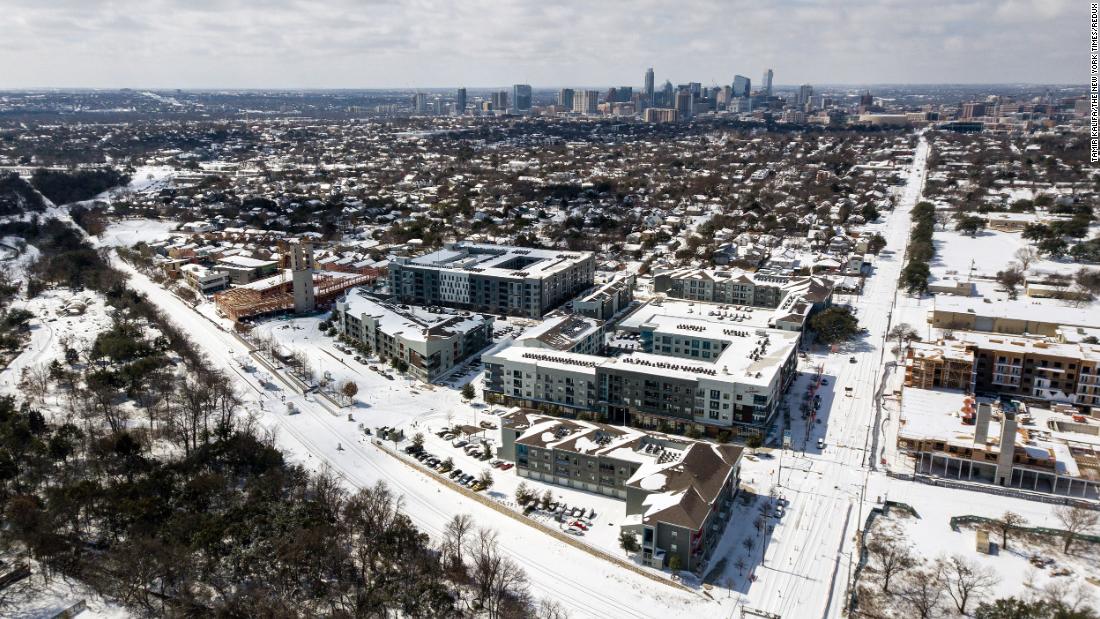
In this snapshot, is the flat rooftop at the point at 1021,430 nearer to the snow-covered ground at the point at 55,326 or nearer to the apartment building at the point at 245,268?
the snow-covered ground at the point at 55,326

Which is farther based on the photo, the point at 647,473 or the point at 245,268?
the point at 245,268

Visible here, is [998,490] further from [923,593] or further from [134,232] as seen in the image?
[134,232]

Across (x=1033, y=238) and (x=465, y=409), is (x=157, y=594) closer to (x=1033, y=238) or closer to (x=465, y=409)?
(x=465, y=409)

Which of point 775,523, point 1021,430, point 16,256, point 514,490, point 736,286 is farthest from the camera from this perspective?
point 16,256

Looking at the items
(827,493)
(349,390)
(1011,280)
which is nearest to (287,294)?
(349,390)

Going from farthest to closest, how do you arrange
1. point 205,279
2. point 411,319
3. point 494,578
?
point 205,279 → point 411,319 → point 494,578

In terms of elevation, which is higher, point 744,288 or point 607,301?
point 744,288

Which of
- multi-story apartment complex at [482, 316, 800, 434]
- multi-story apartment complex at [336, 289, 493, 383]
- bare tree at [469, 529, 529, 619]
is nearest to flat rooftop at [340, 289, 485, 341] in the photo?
multi-story apartment complex at [336, 289, 493, 383]
